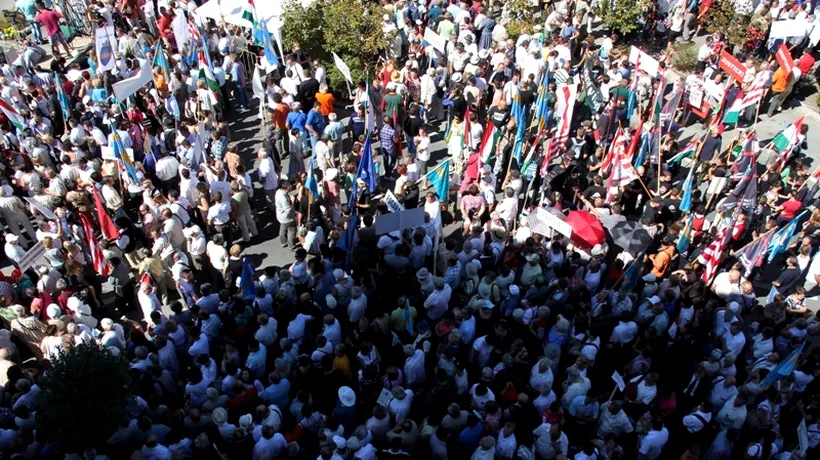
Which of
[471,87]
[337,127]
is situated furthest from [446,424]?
[471,87]

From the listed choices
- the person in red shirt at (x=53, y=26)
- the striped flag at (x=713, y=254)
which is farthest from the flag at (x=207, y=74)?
the striped flag at (x=713, y=254)

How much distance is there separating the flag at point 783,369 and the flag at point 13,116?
1502cm

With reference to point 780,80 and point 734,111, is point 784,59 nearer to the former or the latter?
point 780,80

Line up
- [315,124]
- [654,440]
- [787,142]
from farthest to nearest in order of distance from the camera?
1. [315,124]
2. [787,142]
3. [654,440]

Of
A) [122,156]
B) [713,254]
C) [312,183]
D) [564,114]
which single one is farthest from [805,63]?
[122,156]

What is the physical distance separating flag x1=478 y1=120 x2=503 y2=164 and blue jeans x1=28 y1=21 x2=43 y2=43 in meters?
14.6

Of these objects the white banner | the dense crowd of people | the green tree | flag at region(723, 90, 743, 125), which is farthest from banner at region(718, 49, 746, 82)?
the green tree

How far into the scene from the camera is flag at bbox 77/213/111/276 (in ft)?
39.5

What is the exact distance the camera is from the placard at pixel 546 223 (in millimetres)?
11438

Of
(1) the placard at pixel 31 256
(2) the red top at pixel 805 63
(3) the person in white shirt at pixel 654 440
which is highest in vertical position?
(1) the placard at pixel 31 256

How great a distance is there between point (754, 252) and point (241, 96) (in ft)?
40.8

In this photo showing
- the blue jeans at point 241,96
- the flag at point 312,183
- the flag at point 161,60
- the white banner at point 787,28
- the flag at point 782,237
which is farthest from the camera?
the blue jeans at point 241,96

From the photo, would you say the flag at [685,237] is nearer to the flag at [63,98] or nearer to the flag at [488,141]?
the flag at [488,141]

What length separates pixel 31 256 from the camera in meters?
11.1
